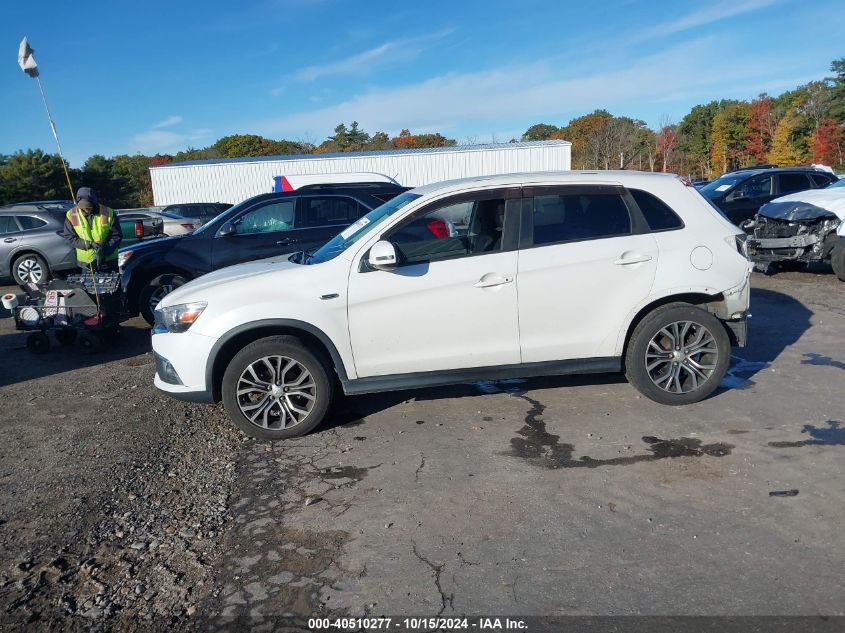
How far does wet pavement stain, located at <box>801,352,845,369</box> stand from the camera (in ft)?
20.3

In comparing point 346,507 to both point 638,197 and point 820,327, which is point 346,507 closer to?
point 638,197

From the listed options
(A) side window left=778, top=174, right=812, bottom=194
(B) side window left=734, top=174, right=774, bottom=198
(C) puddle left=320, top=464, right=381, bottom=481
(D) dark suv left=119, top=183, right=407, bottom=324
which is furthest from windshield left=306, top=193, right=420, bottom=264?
(A) side window left=778, top=174, right=812, bottom=194

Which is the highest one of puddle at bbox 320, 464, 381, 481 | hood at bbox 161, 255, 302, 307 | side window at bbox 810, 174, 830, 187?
hood at bbox 161, 255, 302, 307

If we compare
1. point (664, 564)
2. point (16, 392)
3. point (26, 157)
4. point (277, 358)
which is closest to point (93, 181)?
point (26, 157)

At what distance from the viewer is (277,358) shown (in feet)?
16.2

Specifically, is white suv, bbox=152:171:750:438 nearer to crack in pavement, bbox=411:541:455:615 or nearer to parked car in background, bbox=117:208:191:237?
crack in pavement, bbox=411:541:455:615

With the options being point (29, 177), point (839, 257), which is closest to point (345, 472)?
point (839, 257)

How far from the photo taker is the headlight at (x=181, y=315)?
16.1 feet

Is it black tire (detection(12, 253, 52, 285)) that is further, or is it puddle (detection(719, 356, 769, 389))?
black tire (detection(12, 253, 52, 285))

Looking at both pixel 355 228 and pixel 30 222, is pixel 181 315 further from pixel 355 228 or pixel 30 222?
pixel 30 222

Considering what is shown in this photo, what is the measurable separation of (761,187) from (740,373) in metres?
10.4

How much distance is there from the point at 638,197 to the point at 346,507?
11.1 feet

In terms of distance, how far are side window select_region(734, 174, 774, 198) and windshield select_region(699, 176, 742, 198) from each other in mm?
225

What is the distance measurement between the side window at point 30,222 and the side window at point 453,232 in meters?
11.6
